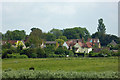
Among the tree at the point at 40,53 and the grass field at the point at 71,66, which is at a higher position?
the tree at the point at 40,53

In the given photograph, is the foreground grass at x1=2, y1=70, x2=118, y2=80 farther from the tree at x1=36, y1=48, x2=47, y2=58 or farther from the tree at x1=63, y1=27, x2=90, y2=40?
the tree at x1=63, y1=27, x2=90, y2=40

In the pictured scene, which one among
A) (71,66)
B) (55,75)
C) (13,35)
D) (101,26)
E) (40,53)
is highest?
(101,26)

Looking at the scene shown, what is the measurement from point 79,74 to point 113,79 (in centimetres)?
209

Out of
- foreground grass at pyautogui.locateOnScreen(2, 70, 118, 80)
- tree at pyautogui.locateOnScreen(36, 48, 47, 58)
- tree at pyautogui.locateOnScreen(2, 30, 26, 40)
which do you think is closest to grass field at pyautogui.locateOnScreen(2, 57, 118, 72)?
foreground grass at pyautogui.locateOnScreen(2, 70, 118, 80)

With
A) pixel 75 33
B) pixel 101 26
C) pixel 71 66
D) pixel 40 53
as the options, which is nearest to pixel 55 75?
pixel 71 66

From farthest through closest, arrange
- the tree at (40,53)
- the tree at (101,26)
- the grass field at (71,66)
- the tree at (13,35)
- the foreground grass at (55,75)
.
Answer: the tree at (101,26) → the tree at (13,35) → the tree at (40,53) → the grass field at (71,66) → the foreground grass at (55,75)

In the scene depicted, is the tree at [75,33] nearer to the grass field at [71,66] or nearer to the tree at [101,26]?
the tree at [101,26]

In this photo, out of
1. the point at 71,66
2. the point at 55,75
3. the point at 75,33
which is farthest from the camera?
the point at 75,33

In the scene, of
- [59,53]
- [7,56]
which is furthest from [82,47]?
[7,56]

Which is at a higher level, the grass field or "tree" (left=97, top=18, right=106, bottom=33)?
"tree" (left=97, top=18, right=106, bottom=33)

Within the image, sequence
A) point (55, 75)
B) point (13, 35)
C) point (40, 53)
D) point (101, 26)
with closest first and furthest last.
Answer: point (55, 75) < point (40, 53) < point (13, 35) < point (101, 26)

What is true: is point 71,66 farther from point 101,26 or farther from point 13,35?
point 101,26

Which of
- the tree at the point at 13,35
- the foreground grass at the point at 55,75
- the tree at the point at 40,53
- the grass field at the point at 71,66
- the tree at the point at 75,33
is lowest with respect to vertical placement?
the grass field at the point at 71,66

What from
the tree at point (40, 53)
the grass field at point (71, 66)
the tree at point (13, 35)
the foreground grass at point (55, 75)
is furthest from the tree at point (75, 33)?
the foreground grass at point (55, 75)
